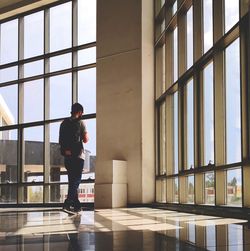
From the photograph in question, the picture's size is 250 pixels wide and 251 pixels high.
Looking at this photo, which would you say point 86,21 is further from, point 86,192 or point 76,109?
point 76,109

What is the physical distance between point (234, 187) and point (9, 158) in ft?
28.2

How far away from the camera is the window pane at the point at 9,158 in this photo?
1266 centimetres

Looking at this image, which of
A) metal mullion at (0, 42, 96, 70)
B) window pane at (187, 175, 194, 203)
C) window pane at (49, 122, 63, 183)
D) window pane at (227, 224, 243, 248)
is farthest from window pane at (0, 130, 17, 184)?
window pane at (227, 224, 243, 248)

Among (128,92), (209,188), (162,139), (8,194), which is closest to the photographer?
(209,188)

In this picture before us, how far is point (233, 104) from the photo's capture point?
5402mm

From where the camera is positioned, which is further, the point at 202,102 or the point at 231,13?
the point at 202,102

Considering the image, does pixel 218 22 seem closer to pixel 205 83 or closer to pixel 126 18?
pixel 205 83

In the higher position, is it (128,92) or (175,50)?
(175,50)

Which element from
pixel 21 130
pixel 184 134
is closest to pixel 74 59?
pixel 21 130

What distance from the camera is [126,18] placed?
948cm

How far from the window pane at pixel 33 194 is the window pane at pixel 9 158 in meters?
0.59

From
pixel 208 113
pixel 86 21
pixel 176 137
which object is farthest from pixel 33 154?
pixel 208 113

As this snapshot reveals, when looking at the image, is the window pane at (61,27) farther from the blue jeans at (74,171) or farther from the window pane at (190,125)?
the blue jeans at (74,171)

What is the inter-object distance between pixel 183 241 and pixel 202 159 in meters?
3.78
